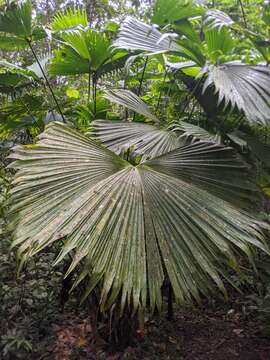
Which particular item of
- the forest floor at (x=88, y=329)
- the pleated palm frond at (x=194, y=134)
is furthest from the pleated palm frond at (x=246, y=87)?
the forest floor at (x=88, y=329)

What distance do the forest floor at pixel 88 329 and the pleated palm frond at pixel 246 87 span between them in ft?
3.52

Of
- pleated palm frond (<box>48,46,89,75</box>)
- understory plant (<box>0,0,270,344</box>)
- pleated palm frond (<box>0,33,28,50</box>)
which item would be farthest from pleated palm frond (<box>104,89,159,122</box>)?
pleated palm frond (<box>0,33,28,50</box>)

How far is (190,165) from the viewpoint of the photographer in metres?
1.65

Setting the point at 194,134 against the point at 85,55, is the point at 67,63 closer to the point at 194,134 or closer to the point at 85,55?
the point at 85,55

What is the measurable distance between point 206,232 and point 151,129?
73 cm

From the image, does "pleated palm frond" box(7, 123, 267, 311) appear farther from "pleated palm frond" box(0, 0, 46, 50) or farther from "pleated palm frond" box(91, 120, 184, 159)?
"pleated palm frond" box(0, 0, 46, 50)

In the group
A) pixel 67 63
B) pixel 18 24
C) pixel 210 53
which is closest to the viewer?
pixel 210 53

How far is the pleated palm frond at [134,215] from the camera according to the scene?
49.9 inches

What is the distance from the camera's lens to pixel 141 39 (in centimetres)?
198

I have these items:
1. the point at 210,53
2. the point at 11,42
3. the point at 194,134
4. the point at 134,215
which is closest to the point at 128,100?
the point at 194,134

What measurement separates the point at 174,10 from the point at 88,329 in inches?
75.9

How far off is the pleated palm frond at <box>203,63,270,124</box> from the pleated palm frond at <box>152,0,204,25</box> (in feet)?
1.37

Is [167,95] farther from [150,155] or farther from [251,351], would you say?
[251,351]

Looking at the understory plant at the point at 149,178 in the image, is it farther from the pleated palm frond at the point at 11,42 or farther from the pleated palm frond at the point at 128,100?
the pleated palm frond at the point at 11,42
